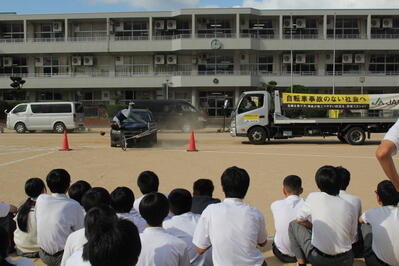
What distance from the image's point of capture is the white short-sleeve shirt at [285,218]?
14.1 feet

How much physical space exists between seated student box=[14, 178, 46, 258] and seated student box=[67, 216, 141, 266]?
3.00 m

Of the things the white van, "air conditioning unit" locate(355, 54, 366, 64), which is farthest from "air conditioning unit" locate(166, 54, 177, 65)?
"air conditioning unit" locate(355, 54, 366, 64)

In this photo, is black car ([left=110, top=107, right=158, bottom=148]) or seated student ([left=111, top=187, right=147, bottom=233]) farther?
black car ([left=110, top=107, right=158, bottom=148])

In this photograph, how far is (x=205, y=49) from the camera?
39.7 meters

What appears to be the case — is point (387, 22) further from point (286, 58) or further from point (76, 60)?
point (76, 60)

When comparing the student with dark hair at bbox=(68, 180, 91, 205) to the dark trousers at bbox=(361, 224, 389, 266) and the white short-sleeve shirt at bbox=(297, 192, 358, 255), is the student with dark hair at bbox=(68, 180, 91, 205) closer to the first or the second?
the white short-sleeve shirt at bbox=(297, 192, 358, 255)

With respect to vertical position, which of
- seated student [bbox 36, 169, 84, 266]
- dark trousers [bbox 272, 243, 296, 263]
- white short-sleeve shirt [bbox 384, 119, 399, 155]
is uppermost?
white short-sleeve shirt [bbox 384, 119, 399, 155]

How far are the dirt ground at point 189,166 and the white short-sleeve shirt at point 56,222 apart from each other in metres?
2.72

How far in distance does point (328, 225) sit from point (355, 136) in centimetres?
1504

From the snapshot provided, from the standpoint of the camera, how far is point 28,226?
4516mm

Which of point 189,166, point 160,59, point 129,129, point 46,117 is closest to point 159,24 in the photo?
point 160,59

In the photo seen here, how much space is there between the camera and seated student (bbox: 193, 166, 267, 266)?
335cm

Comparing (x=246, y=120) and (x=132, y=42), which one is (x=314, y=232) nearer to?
(x=246, y=120)

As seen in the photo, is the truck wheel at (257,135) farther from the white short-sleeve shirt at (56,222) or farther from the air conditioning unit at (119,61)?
the air conditioning unit at (119,61)
